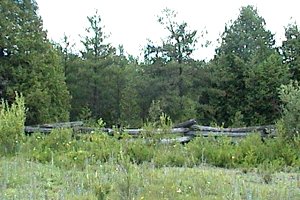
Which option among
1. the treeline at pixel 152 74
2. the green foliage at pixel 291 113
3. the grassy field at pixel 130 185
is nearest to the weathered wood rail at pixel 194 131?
the green foliage at pixel 291 113

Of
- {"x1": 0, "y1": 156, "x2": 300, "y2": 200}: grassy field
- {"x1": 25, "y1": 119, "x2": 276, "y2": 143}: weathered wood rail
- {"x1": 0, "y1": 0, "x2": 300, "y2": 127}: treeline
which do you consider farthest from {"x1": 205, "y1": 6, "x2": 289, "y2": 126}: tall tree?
{"x1": 0, "y1": 156, "x2": 300, "y2": 200}: grassy field

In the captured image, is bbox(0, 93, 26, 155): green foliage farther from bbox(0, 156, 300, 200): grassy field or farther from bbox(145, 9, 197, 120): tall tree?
bbox(145, 9, 197, 120): tall tree

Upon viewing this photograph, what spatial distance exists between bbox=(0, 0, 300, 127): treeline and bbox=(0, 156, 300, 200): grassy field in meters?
13.1

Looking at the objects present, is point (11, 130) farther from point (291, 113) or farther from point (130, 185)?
point (291, 113)

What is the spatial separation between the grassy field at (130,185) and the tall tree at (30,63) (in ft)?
43.2

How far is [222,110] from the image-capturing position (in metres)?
24.3

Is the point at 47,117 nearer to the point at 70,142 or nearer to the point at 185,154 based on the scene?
the point at 70,142

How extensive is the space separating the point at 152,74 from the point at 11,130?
1544cm

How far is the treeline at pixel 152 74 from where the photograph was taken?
70.2 feet

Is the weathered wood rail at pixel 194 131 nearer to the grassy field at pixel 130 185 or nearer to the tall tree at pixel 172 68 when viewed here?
the grassy field at pixel 130 185

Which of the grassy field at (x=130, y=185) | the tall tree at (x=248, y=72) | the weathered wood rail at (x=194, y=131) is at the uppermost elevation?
the tall tree at (x=248, y=72)

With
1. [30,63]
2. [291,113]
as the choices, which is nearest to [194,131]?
[291,113]

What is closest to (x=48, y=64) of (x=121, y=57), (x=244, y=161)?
(x=121, y=57)

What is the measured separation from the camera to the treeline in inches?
843
